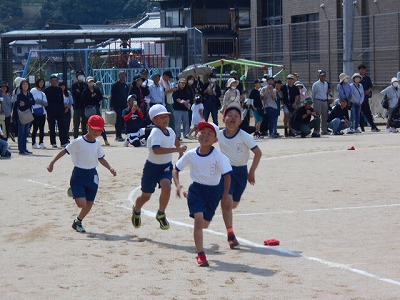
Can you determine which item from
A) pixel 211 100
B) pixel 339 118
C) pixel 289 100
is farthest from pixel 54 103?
pixel 339 118

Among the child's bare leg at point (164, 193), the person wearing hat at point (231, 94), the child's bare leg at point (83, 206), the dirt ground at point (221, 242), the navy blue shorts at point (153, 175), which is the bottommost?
the dirt ground at point (221, 242)

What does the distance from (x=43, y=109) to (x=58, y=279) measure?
16926mm

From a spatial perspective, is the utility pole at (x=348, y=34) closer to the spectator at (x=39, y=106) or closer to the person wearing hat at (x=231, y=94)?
the person wearing hat at (x=231, y=94)

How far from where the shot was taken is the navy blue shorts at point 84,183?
13.4 m

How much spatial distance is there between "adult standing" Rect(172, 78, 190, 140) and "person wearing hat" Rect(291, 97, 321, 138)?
3.01 metres

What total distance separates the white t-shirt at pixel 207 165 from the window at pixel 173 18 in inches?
2426

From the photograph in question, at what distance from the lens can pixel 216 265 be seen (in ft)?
35.5

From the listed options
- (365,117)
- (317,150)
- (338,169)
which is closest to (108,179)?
(338,169)

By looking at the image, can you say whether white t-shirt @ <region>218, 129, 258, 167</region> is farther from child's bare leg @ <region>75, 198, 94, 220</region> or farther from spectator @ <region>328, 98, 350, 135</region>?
spectator @ <region>328, 98, 350, 135</region>

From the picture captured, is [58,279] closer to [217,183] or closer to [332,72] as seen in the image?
[217,183]

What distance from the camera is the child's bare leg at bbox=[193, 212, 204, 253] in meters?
10.8

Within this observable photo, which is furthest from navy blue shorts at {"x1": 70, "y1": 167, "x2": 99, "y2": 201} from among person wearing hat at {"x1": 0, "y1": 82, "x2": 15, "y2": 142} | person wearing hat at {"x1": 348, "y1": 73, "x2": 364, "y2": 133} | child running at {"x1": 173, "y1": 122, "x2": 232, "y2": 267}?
person wearing hat at {"x1": 348, "y1": 73, "x2": 364, "y2": 133}

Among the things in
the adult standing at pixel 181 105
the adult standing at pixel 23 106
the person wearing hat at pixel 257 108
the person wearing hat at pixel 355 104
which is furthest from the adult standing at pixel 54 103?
the person wearing hat at pixel 355 104

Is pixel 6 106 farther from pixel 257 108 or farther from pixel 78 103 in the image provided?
pixel 257 108
